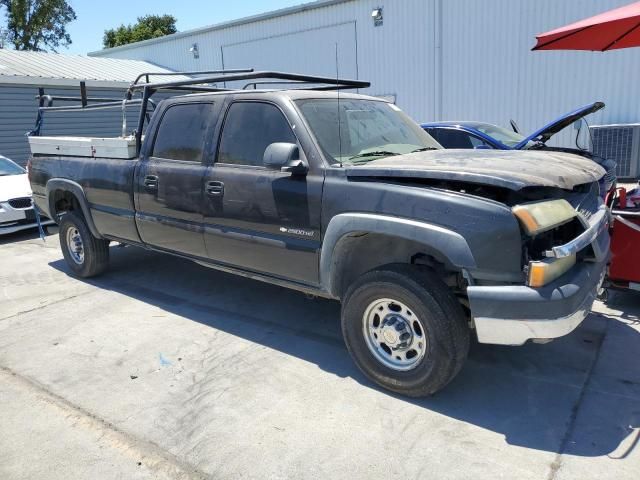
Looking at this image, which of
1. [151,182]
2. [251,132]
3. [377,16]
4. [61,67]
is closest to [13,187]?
[151,182]

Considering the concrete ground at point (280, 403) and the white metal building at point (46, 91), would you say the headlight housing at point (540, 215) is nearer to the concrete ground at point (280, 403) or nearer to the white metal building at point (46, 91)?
the concrete ground at point (280, 403)

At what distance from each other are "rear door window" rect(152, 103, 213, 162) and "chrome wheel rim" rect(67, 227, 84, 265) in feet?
6.42

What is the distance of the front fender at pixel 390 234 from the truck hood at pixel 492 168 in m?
0.28

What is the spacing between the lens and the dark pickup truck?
2822mm

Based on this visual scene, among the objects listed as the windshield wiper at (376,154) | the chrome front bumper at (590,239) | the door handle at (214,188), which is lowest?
the chrome front bumper at (590,239)

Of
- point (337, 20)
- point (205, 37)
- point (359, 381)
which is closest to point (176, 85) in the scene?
point (359, 381)

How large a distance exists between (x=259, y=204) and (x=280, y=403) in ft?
4.66

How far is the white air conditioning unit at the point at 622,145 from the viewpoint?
1127cm

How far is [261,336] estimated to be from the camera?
14.2 ft

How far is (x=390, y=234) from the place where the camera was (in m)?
3.13

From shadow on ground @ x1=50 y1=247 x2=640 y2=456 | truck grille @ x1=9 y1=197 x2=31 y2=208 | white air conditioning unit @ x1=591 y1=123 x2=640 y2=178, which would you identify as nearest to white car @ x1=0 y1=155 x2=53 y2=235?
truck grille @ x1=9 y1=197 x2=31 y2=208

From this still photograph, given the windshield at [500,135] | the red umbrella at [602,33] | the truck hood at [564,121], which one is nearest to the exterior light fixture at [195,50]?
the windshield at [500,135]

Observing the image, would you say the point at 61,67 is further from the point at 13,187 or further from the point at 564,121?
the point at 564,121

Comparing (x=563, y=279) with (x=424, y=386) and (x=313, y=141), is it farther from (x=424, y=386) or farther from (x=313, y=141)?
(x=313, y=141)
